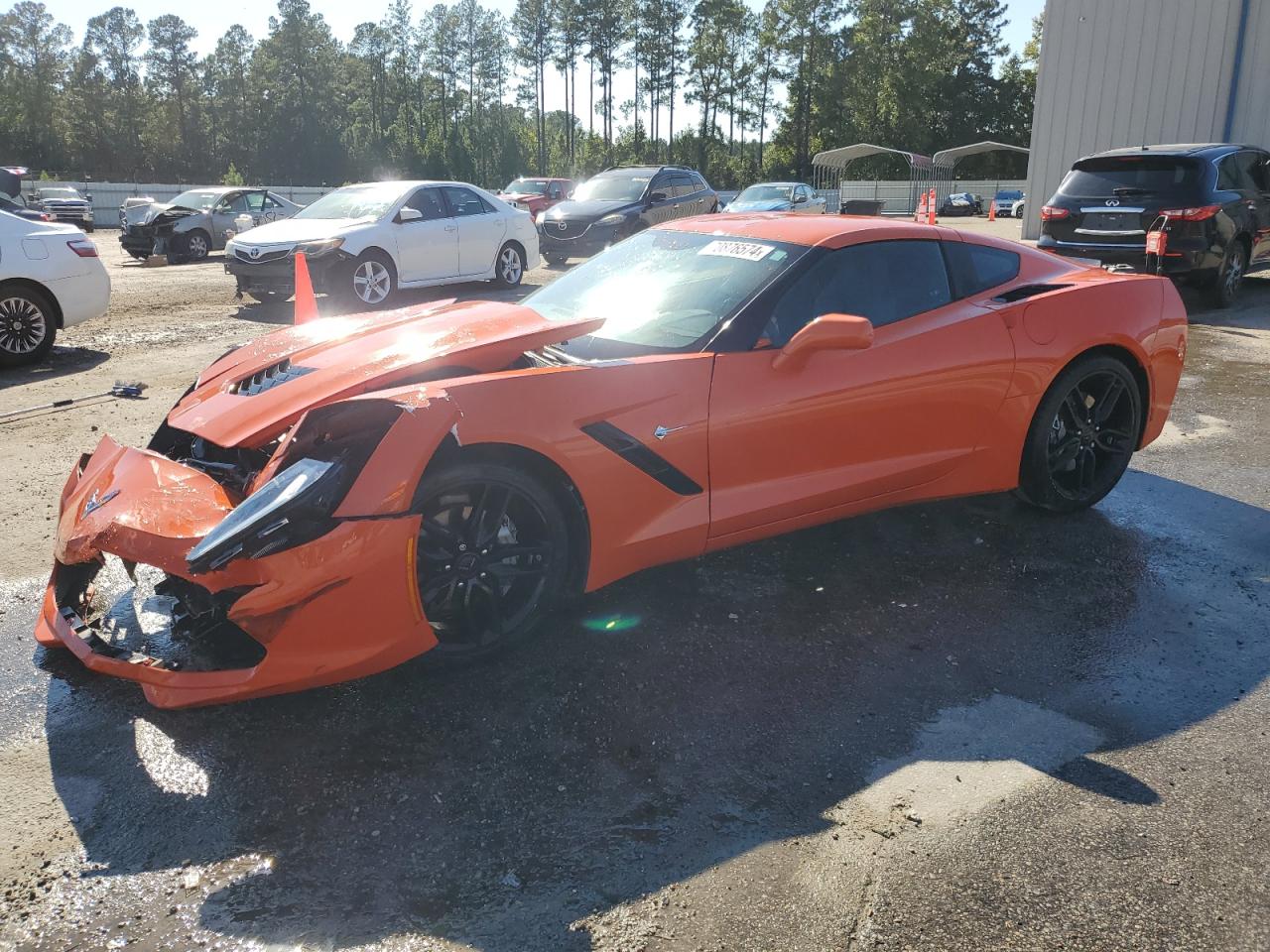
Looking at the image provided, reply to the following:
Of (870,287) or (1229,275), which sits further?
(1229,275)

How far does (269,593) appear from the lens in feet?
8.09

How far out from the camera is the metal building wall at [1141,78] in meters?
15.4

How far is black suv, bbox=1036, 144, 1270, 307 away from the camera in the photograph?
387 inches

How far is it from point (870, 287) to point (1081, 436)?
1412 millimetres

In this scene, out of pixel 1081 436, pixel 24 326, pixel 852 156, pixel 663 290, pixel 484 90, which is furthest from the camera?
pixel 484 90

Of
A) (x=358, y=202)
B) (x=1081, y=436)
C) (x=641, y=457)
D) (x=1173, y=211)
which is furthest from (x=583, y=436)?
(x=358, y=202)

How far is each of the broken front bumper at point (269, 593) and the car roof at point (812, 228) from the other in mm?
2060

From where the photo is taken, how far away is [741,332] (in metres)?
3.38

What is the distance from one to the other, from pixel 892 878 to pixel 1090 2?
1871 centimetres

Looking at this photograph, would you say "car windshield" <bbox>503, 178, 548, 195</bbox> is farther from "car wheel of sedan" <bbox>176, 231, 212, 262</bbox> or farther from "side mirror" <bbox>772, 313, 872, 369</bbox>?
"side mirror" <bbox>772, 313, 872, 369</bbox>

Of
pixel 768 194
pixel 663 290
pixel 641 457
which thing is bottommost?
pixel 641 457

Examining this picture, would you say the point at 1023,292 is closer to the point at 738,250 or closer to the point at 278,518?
the point at 738,250

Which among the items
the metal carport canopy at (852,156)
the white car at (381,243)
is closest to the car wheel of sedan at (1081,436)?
the white car at (381,243)

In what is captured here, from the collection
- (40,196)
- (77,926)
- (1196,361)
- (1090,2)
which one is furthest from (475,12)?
(77,926)
